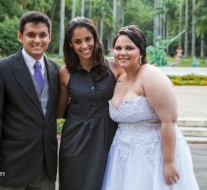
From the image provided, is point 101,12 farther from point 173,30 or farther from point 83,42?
point 83,42

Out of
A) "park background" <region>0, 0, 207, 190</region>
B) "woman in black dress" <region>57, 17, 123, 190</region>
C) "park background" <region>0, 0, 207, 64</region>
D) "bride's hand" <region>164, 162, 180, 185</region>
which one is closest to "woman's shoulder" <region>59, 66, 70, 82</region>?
"woman in black dress" <region>57, 17, 123, 190</region>

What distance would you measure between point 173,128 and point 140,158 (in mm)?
337

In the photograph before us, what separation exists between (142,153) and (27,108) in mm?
880

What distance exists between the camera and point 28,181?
2732 millimetres

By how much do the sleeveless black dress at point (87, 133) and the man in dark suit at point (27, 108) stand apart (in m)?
0.17

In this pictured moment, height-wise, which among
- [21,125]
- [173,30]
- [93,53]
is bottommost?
[21,125]

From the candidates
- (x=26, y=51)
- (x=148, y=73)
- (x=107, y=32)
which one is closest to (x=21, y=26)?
(x=26, y=51)

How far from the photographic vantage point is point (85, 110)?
9.52 feet

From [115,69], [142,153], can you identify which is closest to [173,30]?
[115,69]

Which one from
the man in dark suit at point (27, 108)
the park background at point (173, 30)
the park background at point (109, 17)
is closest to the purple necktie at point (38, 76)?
the man in dark suit at point (27, 108)

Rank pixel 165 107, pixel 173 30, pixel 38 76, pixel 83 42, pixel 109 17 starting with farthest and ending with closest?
pixel 173 30
pixel 109 17
pixel 83 42
pixel 38 76
pixel 165 107

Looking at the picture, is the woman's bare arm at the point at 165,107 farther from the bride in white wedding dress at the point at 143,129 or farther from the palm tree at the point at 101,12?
the palm tree at the point at 101,12

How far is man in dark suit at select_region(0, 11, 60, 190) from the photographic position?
2.66 metres

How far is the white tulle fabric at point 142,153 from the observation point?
8.85 feet
